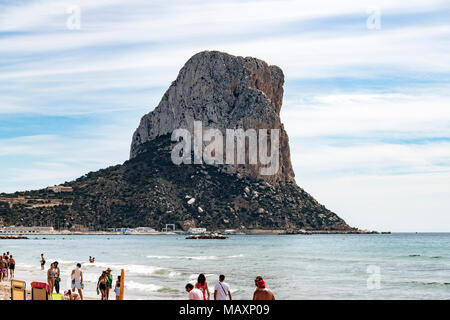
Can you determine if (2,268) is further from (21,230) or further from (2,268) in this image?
(21,230)

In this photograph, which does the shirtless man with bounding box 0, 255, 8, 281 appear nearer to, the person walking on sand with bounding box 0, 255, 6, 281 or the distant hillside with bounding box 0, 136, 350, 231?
the person walking on sand with bounding box 0, 255, 6, 281

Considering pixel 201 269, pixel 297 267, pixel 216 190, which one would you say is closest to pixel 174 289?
pixel 201 269

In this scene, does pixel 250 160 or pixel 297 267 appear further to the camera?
pixel 250 160

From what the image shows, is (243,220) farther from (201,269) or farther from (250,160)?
(201,269)

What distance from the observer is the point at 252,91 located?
198 metres

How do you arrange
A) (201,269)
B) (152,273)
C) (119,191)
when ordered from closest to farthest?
(152,273) < (201,269) < (119,191)

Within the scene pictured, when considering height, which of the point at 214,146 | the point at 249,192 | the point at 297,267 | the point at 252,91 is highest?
the point at 252,91

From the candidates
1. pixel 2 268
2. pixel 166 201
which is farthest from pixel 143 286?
pixel 166 201

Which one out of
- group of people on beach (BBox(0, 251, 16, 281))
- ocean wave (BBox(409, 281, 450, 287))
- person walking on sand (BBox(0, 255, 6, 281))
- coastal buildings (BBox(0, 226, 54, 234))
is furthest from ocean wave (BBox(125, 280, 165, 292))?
coastal buildings (BBox(0, 226, 54, 234))

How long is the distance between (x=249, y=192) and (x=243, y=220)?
30.3ft

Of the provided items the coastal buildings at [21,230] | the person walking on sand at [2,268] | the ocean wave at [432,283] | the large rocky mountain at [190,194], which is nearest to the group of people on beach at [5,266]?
the person walking on sand at [2,268]

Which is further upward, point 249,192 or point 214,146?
point 214,146

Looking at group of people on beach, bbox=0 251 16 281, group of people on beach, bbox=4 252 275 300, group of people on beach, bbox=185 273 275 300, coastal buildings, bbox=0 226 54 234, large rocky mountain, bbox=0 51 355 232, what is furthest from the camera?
large rocky mountain, bbox=0 51 355 232
